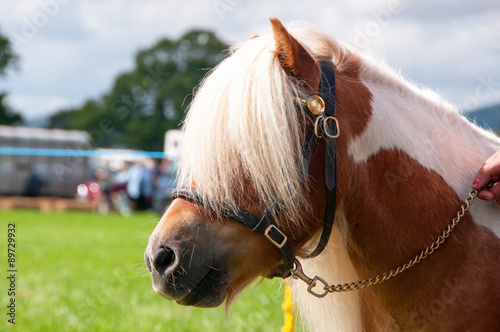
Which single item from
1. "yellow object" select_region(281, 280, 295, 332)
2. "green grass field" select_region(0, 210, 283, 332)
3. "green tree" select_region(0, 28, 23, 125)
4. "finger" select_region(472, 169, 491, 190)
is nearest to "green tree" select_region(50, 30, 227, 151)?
"green tree" select_region(0, 28, 23, 125)

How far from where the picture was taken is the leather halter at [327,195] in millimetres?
1860

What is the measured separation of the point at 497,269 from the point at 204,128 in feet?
3.99

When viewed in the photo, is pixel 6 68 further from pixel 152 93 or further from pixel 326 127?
pixel 326 127

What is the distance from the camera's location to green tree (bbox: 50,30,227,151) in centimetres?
5209

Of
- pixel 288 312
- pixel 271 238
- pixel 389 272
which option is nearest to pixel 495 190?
pixel 389 272

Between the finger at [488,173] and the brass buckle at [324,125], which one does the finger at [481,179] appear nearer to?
the finger at [488,173]

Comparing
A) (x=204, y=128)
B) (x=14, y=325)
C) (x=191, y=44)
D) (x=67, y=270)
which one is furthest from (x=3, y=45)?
(x=204, y=128)

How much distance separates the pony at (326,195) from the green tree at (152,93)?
47175mm

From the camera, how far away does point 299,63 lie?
1939 millimetres

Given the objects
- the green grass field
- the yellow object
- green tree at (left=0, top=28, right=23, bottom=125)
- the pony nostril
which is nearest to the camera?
the pony nostril

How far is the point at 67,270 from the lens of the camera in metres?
7.72

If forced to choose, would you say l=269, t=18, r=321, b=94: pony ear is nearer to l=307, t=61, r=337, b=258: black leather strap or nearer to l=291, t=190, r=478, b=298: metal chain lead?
l=307, t=61, r=337, b=258: black leather strap

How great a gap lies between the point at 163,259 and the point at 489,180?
1.27m

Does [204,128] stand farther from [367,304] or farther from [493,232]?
[493,232]
